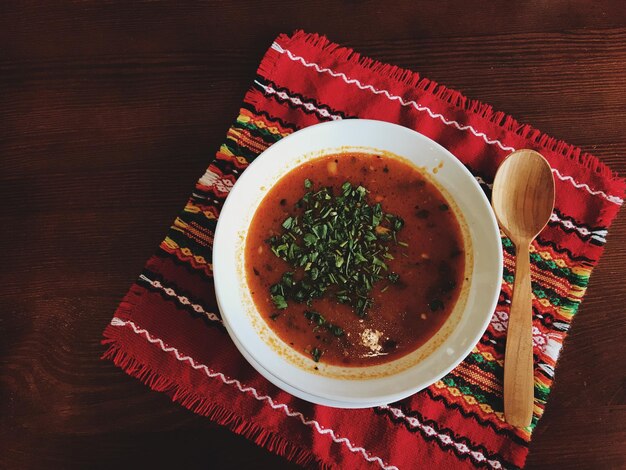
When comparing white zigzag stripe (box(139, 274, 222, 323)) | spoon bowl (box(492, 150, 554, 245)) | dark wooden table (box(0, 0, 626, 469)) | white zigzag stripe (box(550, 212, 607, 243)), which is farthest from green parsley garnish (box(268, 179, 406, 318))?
white zigzag stripe (box(550, 212, 607, 243))

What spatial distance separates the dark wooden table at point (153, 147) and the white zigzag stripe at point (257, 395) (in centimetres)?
20

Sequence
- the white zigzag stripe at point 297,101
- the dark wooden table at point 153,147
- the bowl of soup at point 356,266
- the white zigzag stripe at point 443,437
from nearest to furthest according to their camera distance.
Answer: the bowl of soup at point 356,266
the white zigzag stripe at point 443,437
the dark wooden table at point 153,147
the white zigzag stripe at point 297,101

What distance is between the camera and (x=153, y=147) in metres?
2.46

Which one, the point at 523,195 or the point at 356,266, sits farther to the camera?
the point at 523,195

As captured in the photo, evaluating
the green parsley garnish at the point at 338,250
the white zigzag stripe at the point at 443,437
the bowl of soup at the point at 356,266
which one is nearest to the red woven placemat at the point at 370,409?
the white zigzag stripe at the point at 443,437

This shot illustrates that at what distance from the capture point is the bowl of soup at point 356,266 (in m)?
2.07

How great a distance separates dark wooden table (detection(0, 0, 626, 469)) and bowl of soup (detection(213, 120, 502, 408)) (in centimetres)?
47

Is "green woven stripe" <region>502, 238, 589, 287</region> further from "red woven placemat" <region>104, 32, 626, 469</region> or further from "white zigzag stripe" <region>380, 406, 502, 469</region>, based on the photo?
"white zigzag stripe" <region>380, 406, 502, 469</region>

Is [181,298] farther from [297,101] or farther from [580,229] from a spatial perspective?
[580,229]

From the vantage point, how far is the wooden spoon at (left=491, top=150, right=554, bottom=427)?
7.06ft

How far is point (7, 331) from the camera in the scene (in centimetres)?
237

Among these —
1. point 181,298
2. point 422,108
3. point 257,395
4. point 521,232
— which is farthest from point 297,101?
point 257,395

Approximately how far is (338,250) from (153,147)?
40.7 inches

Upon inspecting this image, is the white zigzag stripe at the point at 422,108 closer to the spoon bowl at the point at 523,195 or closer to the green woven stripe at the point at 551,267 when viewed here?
the spoon bowl at the point at 523,195
